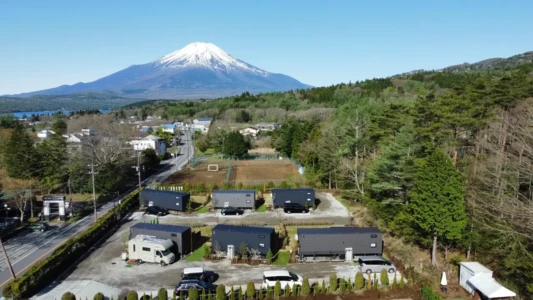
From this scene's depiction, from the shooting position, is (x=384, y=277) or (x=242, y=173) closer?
(x=384, y=277)

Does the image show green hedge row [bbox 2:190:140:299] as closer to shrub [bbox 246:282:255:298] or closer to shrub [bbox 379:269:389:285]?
shrub [bbox 246:282:255:298]

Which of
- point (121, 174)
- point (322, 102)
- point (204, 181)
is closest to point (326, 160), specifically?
point (204, 181)

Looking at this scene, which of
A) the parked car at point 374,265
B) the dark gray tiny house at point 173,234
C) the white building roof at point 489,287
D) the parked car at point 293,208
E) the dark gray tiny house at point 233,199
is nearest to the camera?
the white building roof at point 489,287

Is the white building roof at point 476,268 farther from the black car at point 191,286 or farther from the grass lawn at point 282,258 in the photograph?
the black car at point 191,286

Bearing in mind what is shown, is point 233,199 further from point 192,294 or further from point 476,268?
point 476,268

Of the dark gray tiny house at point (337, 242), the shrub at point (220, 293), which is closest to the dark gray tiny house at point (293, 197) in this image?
the dark gray tiny house at point (337, 242)

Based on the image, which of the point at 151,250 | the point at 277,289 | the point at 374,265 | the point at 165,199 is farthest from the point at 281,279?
the point at 165,199
